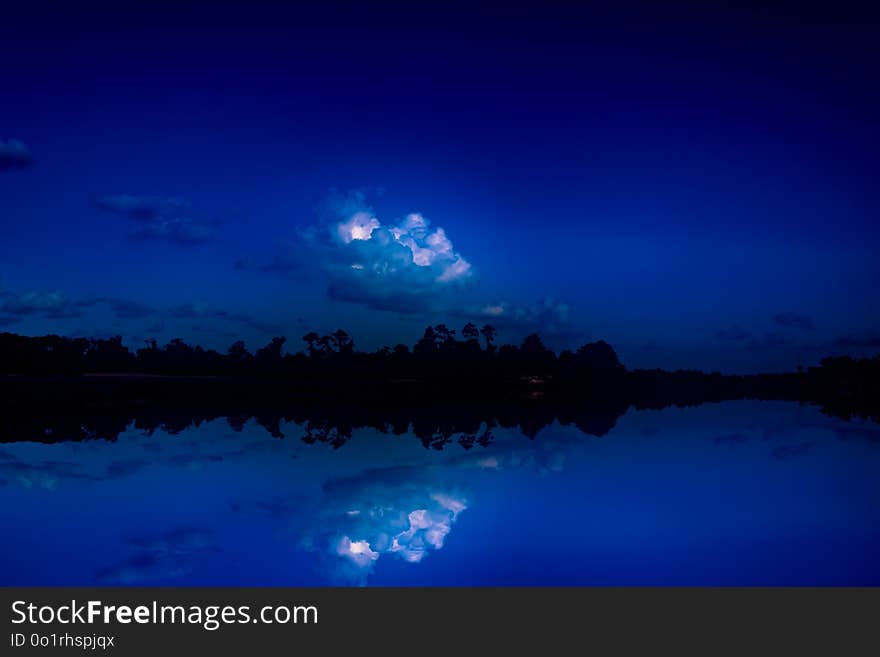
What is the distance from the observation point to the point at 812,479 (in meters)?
9.25

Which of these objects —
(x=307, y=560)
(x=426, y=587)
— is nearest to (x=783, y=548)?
(x=426, y=587)

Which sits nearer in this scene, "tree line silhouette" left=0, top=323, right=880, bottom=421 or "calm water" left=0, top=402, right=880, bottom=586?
"calm water" left=0, top=402, right=880, bottom=586

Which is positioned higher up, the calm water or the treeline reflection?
the treeline reflection

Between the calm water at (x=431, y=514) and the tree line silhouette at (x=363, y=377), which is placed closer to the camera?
the calm water at (x=431, y=514)

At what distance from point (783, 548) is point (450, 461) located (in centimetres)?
→ 517

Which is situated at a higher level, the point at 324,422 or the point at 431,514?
the point at 324,422

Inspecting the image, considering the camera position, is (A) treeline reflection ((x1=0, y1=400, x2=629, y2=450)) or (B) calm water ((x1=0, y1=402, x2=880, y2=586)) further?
(A) treeline reflection ((x1=0, y1=400, x2=629, y2=450))

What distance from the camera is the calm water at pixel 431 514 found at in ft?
17.4

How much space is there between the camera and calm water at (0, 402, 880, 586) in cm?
530

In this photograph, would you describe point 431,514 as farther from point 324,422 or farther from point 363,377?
point 363,377

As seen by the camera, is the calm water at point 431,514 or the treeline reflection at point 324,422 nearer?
the calm water at point 431,514

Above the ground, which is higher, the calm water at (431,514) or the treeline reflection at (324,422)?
the treeline reflection at (324,422)

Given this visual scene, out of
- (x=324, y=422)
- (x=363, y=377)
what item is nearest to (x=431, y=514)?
(x=324, y=422)

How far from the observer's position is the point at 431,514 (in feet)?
22.5
